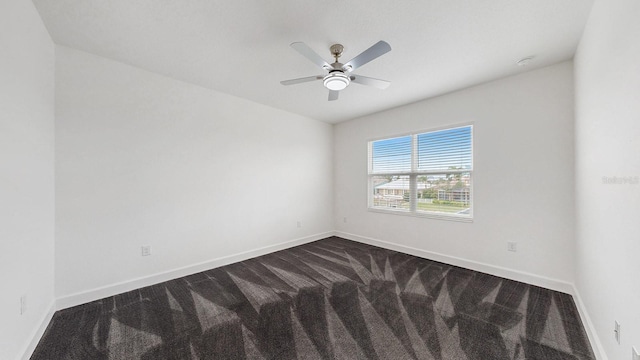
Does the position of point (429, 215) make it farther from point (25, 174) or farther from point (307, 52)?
point (25, 174)

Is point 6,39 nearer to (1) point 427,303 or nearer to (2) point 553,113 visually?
(1) point 427,303

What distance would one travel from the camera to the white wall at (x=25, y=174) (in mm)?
1396

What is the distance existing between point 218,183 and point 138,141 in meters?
1.06

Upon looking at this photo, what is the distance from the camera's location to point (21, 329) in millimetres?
1553

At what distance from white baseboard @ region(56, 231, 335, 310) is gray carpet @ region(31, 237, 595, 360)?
0.24 ft

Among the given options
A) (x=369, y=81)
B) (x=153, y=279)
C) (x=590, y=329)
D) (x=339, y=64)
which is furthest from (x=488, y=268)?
(x=153, y=279)

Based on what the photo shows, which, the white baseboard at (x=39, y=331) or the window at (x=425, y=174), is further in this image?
the window at (x=425, y=174)

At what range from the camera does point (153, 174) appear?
109 inches

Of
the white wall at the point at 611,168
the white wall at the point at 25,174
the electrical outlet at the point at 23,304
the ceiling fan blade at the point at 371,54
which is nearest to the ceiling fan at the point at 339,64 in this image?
the ceiling fan blade at the point at 371,54

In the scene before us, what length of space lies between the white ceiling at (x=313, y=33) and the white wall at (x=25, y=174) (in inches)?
14.3

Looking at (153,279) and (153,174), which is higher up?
(153,174)

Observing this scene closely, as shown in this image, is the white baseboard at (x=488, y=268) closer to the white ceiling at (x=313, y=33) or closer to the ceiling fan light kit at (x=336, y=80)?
the white ceiling at (x=313, y=33)

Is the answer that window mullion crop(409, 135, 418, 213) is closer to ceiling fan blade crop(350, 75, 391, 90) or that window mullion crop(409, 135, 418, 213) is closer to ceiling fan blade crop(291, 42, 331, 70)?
ceiling fan blade crop(350, 75, 391, 90)

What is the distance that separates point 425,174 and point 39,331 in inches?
181
